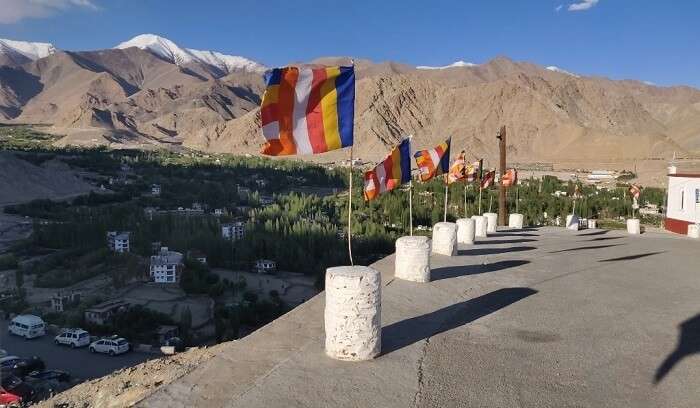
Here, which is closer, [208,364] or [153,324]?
[208,364]

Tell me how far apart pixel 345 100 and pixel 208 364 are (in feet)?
12.3

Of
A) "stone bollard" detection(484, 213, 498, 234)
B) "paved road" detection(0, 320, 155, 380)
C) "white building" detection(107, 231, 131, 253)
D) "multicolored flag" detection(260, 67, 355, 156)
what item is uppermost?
"multicolored flag" detection(260, 67, 355, 156)

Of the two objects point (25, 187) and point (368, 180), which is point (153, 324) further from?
point (25, 187)

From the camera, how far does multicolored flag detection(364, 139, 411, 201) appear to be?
39.5ft

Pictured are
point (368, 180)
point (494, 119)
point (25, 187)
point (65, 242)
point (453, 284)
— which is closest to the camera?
point (453, 284)

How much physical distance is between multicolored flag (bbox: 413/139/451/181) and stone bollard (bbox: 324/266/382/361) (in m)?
9.28

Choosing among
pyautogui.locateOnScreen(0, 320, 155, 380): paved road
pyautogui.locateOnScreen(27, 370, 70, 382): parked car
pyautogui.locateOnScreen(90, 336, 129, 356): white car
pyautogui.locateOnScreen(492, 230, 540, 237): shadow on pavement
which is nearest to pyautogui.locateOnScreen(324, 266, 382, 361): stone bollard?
Answer: pyautogui.locateOnScreen(492, 230, 540, 237): shadow on pavement

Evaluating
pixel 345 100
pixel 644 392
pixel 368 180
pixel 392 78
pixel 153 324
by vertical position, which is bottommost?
pixel 153 324

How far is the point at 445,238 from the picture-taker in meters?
13.8

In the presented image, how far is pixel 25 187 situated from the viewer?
63938 mm

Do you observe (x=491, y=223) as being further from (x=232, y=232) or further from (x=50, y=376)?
(x=232, y=232)

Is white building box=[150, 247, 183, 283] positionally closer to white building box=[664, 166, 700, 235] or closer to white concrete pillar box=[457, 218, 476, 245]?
white concrete pillar box=[457, 218, 476, 245]

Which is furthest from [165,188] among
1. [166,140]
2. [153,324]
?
[166,140]

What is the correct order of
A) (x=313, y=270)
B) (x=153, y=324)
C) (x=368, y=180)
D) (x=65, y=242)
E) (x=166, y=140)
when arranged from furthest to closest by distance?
(x=166, y=140), (x=65, y=242), (x=313, y=270), (x=153, y=324), (x=368, y=180)
